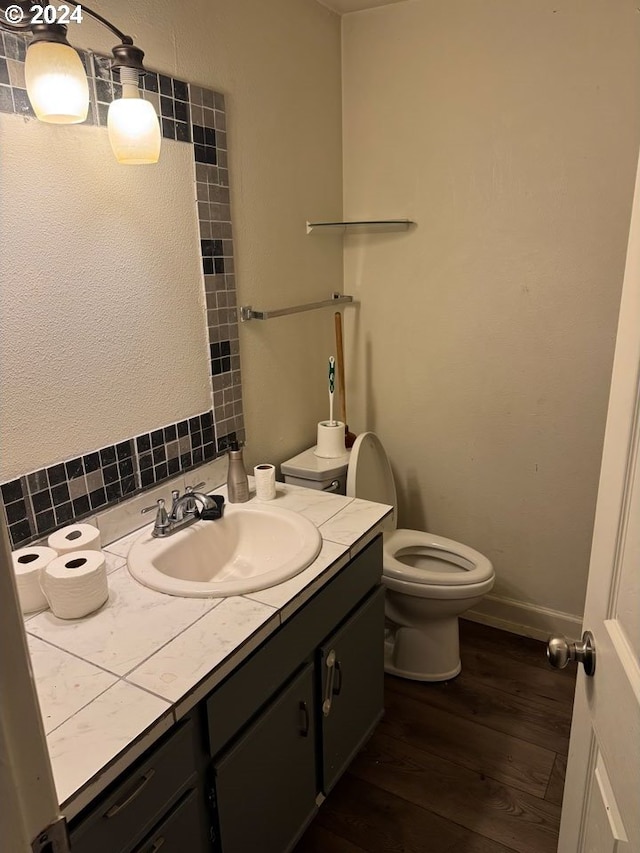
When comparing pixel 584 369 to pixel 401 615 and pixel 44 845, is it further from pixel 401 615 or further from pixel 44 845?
pixel 44 845

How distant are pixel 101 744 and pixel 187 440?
944 millimetres

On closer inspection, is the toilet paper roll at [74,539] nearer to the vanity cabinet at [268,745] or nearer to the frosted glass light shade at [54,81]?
the vanity cabinet at [268,745]

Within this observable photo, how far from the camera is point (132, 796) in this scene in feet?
3.21

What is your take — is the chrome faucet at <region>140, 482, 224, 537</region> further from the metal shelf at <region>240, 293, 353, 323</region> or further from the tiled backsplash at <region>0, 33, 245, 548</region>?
the metal shelf at <region>240, 293, 353, 323</region>

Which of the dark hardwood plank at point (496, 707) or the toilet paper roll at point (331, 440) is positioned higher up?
the toilet paper roll at point (331, 440)

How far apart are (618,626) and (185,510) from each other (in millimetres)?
1122

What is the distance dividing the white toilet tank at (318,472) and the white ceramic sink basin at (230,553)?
0.37m

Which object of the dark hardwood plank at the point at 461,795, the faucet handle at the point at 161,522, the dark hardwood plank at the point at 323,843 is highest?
the faucet handle at the point at 161,522

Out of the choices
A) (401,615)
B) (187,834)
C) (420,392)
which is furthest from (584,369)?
(187,834)

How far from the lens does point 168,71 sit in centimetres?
157

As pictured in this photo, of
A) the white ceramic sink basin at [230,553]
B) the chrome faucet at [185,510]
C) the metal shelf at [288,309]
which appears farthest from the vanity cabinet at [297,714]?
the metal shelf at [288,309]

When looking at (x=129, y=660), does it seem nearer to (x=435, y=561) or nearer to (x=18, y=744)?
(x=18, y=744)

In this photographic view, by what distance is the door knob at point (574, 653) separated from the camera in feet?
3.02

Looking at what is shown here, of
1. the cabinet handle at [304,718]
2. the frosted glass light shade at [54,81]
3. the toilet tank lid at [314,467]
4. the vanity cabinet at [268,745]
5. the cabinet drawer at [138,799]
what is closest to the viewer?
the cabinet drawer at [138,799]
